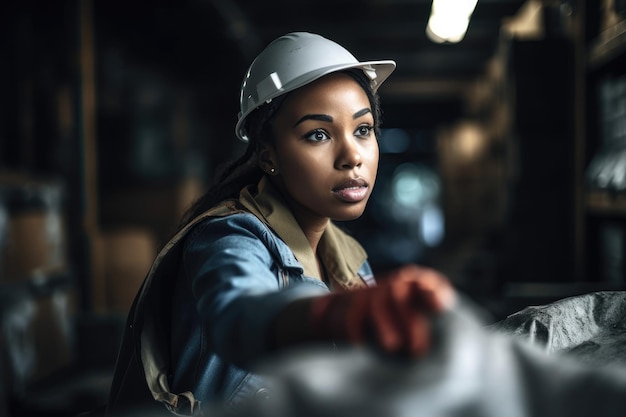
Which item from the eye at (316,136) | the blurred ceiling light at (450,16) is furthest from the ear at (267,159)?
the blurred ceiling light at (450,16)

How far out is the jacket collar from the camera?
140 cm

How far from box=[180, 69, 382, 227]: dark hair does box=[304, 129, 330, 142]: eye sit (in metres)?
0.11

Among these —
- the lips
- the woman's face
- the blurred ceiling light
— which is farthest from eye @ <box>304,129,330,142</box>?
the blurred ceiling light

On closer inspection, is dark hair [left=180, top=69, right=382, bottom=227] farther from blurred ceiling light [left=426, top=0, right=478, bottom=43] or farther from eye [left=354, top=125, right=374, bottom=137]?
blurred ceiling light [left=426, top=0, right=478, bottom=43]

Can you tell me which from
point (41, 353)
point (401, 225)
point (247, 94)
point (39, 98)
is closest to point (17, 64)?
point (39, 98)

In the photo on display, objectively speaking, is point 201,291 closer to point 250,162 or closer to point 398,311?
point 398,311

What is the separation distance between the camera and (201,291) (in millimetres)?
1025

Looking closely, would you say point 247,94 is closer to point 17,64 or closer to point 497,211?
point 17,64

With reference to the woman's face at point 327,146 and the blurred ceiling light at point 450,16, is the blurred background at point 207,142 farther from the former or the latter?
the woman's face at point 327,146

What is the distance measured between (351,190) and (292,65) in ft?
0.92

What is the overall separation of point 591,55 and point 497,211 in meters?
4.32

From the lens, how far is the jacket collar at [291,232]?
1.40m

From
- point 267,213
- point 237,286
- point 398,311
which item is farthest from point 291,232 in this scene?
point 398,311

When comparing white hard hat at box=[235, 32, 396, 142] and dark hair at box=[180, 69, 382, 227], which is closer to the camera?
white hard hat at box=[235, 32, 396, 142]
